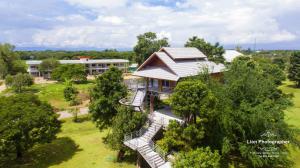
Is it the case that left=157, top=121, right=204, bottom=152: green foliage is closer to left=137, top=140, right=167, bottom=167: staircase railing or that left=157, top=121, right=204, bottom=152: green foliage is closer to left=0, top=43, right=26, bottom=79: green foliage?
left=137, top=140, right=167, bottom=167: staircase railing

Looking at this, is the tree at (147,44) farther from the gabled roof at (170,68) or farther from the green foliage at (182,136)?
the green foliage at (182,136)

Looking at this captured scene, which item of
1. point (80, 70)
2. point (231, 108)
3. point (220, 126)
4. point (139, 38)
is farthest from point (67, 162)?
point (80, 70)

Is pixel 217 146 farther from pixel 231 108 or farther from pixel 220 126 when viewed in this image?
pixel 231 108

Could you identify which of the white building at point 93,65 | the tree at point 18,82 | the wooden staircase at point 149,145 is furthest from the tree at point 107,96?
the white building at point 93,65

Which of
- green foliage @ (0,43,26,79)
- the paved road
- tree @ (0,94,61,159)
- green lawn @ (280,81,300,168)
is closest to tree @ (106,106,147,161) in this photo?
tree @ (0,94,61,159)

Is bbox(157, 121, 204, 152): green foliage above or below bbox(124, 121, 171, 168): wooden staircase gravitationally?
above

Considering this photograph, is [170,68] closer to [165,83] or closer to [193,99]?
[165,83]
